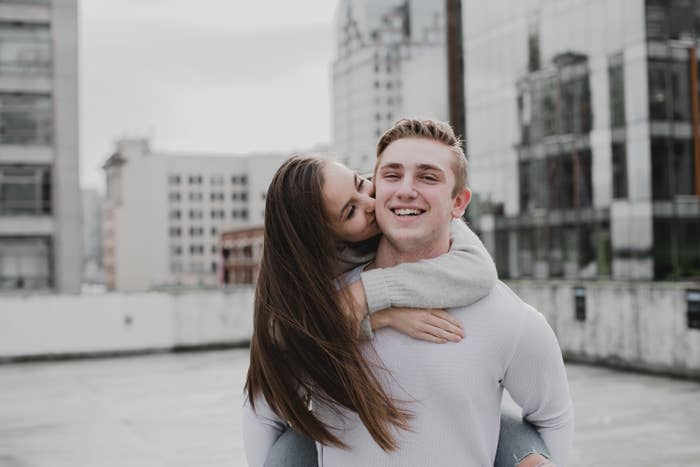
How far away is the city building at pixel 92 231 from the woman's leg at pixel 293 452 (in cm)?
16509

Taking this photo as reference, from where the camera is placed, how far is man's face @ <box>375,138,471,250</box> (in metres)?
2.34

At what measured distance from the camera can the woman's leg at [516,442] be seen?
7.97 feet

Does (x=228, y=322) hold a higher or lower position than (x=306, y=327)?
lower

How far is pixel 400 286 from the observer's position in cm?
240

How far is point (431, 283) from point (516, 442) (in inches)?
21.8

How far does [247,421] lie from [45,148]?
3178 centimetres

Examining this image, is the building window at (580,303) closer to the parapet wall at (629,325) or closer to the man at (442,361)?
the parapet wall at (629,325)

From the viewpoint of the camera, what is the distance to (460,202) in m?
2.54

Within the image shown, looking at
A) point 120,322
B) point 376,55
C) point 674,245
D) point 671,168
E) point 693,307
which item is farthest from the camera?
point 376,55

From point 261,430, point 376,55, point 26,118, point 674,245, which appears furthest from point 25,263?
point 376,55

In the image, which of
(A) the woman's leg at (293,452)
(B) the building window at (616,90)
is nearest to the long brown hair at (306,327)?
(A) the woman's leg at (293,452)

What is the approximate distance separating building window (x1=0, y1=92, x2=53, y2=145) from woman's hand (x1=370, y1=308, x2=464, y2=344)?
1266 inches

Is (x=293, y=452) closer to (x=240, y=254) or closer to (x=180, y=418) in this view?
(x=180, y=418)

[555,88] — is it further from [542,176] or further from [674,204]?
[674,204]
